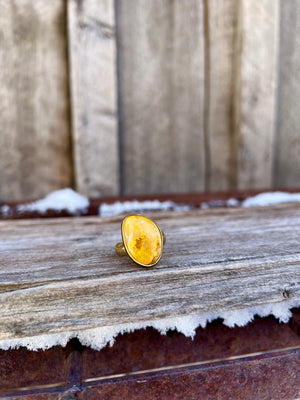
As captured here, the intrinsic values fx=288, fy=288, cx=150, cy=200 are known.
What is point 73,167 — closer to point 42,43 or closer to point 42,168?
point 42,168

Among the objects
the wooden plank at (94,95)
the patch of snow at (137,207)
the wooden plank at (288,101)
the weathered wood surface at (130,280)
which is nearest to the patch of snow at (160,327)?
the weathered wood surface at (130,280)

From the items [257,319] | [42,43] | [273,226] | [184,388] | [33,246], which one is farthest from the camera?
[42,43]

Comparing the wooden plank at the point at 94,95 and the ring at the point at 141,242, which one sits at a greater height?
the wooden plank at the point at 94,95

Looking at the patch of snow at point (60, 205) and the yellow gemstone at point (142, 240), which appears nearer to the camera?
the yellow gemstone at point (142, 240)

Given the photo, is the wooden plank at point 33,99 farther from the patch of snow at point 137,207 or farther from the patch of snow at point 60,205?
the patch of snow at point 137,207

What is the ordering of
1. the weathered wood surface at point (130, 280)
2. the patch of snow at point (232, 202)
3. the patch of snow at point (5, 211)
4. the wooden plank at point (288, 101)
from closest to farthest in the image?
→ the weathered wood surface at point (130, 280) → the patch of snow at point (5, 211) → the patch of snow at point (232, 202) → the wooden plank at point (288, 101)

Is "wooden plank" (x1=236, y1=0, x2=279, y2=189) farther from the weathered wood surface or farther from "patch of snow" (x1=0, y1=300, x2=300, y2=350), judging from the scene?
"patch of snow" (x1=0, y1=300, x2=300, y2=350)

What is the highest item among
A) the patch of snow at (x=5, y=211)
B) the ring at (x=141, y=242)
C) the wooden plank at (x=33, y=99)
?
the wooden plank at (x=33, y=99)

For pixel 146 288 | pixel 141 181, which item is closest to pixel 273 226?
pixel 146 288
